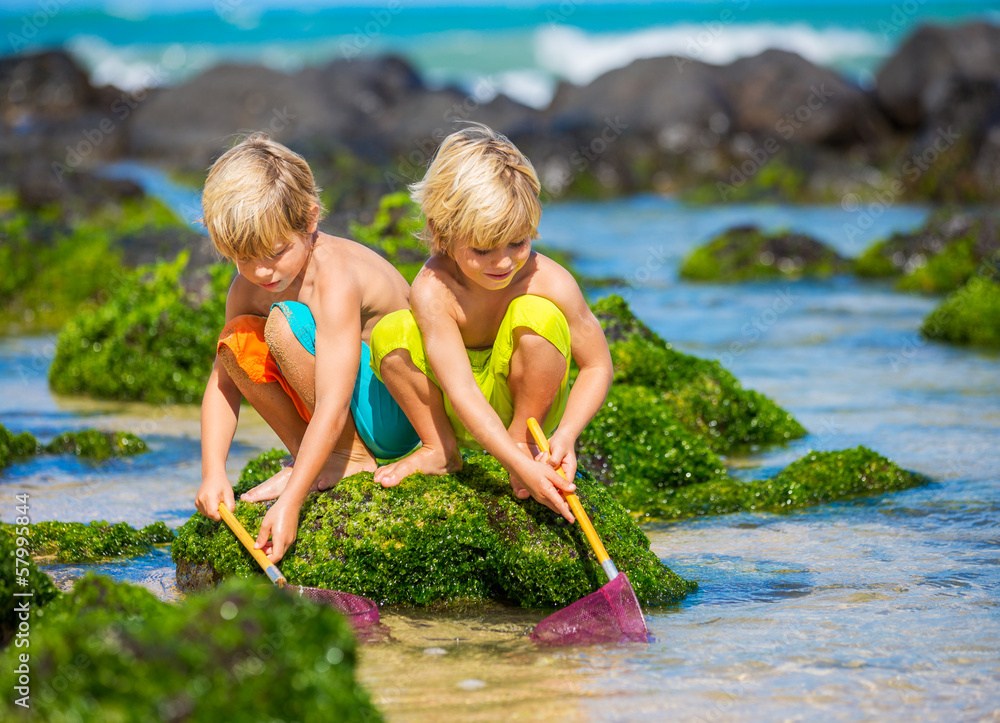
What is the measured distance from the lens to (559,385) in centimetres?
356

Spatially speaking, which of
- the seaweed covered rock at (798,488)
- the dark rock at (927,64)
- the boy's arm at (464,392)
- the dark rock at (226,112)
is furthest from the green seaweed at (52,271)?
the dark rock at (927,64)

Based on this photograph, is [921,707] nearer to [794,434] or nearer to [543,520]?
[543,520]

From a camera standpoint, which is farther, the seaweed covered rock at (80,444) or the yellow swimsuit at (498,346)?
the seaweed covered rock at (80,444)

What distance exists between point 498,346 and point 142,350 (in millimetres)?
4139

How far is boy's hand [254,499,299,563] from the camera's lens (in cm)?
339

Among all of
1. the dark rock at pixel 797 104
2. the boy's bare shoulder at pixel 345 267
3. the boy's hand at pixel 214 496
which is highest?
the dark rock at pixel 797 104

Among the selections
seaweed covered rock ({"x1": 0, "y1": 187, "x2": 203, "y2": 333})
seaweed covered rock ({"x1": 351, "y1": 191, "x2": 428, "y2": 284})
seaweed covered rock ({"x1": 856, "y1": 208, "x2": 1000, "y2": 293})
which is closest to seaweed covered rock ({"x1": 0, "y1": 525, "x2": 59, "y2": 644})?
seaweed covered rock ({"x1": 351, "y1": 191, "x2": 428, "y2": 284})

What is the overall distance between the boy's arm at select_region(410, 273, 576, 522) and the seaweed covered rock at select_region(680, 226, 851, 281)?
8485 mm

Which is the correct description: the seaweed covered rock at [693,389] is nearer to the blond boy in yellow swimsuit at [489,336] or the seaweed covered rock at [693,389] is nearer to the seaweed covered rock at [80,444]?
the blond boy in yellow swimsuit at [489,336]

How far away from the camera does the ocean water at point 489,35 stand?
1538 inches

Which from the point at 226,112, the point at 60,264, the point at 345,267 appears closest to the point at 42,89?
the point at 226,112

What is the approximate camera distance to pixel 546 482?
3.30 m

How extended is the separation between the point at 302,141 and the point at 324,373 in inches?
621

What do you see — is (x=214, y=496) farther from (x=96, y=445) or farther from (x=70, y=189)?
(x=70, y=189)
